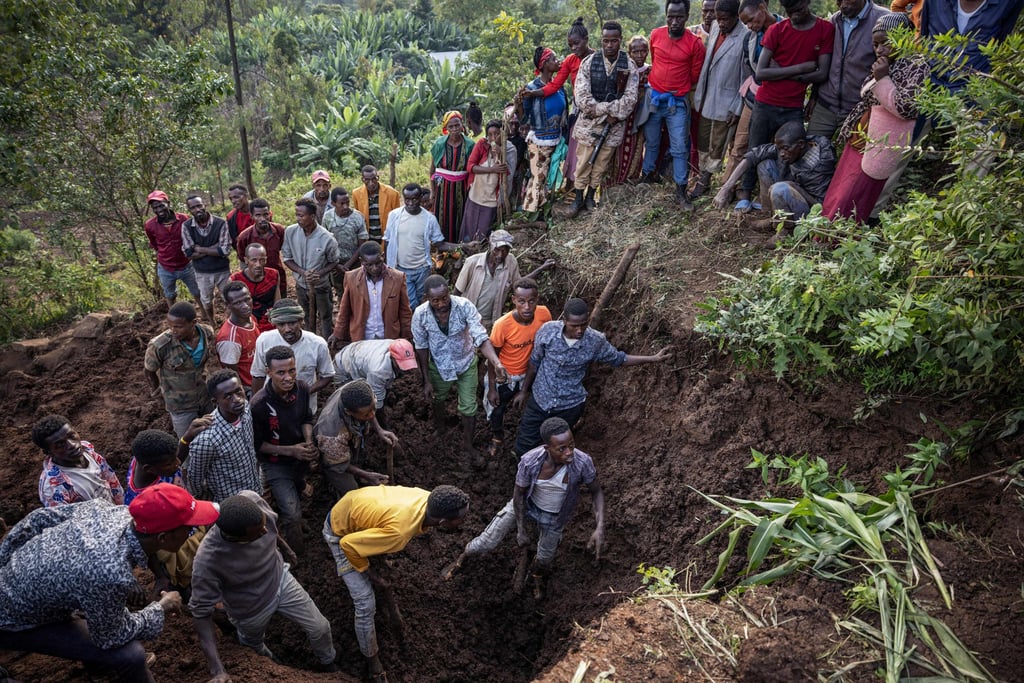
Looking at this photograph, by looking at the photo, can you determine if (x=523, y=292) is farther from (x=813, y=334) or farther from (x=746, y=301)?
(x=813, y=334)

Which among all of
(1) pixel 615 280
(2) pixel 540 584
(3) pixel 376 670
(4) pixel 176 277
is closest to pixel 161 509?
(3) pixel 376 670

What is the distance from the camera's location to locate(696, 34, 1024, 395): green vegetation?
3500 millimetres

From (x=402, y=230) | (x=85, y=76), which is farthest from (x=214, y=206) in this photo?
(x=402, y=230)

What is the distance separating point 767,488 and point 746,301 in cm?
142

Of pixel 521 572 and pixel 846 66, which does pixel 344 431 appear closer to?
pixel 521 572

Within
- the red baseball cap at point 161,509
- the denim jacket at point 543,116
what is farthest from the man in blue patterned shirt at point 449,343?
the denim jacket at point 543,116

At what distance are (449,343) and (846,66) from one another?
424 cm

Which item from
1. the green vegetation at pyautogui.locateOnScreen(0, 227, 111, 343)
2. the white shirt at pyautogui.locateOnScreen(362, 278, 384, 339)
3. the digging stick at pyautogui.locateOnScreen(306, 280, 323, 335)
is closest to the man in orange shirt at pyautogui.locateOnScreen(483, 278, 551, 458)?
the white shirt at pyautogui.locateOnScreen(362, 278, 384, 339)

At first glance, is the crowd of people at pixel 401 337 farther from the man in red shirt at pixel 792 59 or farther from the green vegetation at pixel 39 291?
the green vegetation at pixel 39 291

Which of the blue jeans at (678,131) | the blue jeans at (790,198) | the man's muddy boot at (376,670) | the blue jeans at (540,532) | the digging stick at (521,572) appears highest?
the blue jeans at (678,131)

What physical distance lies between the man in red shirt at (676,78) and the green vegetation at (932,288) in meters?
2.34

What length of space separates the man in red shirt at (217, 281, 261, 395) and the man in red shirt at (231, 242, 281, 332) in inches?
31.4

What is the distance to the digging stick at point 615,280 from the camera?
20.1ft

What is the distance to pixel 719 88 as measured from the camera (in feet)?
22.0
